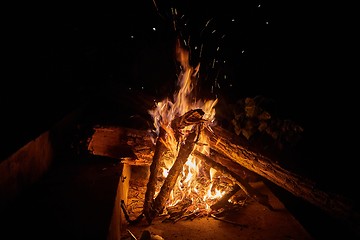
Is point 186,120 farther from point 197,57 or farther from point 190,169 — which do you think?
point 197,57

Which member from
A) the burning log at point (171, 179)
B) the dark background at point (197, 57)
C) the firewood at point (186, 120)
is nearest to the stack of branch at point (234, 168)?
the burning log at point (171, 179)

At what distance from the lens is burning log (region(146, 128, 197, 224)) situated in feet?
12.8

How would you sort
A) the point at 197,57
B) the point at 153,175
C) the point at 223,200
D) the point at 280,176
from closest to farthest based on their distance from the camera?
1. the point at 280,176
2. the point at 153,175
3. the point at 223,200
4. the point at 197,57

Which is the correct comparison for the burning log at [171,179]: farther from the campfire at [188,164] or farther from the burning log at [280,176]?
the burning log at [280,176]

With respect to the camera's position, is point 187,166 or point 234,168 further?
point 234,168

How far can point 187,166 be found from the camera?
4.59 metres

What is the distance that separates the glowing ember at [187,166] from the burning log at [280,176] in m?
0.28

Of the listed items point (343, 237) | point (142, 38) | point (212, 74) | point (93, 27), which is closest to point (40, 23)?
point (93, 27)

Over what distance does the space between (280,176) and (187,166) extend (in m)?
1.52

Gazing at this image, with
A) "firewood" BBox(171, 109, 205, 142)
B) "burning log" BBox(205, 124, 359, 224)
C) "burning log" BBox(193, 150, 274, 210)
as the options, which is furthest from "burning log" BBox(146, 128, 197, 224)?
"burning log" BBox(205, 124, 359, 224)

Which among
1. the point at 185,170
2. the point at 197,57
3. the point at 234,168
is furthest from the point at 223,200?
the point at 197,57

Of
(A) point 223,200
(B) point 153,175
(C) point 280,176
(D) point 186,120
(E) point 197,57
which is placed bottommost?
(A) point 223,200

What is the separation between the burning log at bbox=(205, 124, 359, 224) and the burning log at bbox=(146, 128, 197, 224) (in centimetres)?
58

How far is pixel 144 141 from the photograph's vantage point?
453cm
